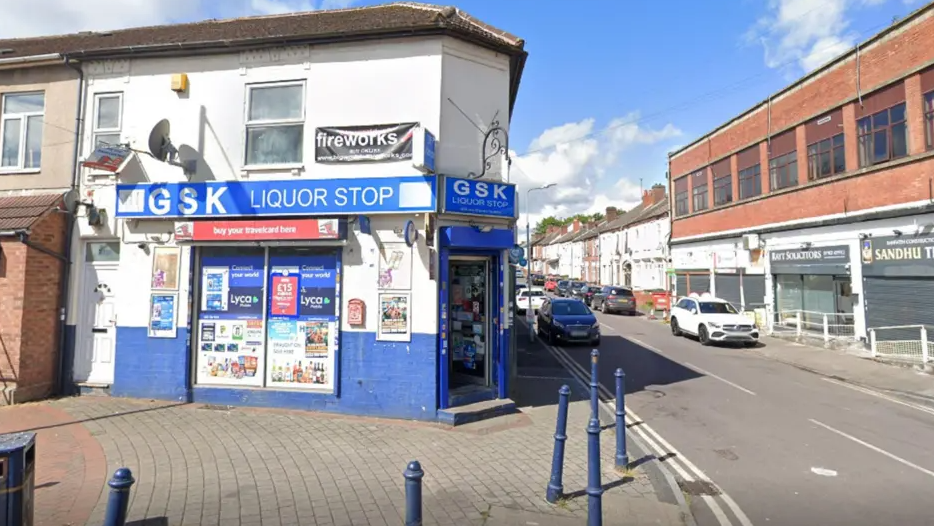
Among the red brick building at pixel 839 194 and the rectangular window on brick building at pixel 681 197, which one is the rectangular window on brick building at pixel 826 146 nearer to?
the red brick building at pixel 839 194

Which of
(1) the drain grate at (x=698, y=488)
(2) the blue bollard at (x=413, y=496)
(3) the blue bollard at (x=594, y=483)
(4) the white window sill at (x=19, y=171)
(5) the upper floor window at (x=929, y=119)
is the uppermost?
(5) the upper floor window at (x=929, y=119)

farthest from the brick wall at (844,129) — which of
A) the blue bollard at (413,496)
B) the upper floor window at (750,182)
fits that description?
the blue bollard at (413,496)

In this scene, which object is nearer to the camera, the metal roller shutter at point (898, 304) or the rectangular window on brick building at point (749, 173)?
the metal roller shutter at point (898, 304)

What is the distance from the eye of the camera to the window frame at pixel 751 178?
2356 cm

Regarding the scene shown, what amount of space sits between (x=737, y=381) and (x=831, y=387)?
6.74 feet

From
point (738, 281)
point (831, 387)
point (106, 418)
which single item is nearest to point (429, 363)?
point (106, 418)

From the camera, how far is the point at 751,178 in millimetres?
24281

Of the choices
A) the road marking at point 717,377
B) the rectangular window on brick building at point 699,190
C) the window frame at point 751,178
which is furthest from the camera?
the rectangular window on brick building at point 699,190

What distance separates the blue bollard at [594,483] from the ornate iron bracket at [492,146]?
4.90m

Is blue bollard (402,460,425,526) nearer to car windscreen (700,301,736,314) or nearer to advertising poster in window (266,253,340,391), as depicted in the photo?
advertising poster in window (266,253,340,391)

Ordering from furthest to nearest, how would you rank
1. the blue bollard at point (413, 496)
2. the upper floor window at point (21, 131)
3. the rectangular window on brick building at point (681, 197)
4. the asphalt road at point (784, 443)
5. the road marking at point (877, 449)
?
the rectangular window on brick building at point (681, 197) < the upper floor window at point (21, 131) < the road marking at point (877, 449) < the asphalt road at point (784, 443) < the blue bollard at point (413, 496)

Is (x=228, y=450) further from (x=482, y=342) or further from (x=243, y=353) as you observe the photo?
(x=482, y=342)

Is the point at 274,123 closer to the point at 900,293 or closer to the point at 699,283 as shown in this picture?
the point at 900,293

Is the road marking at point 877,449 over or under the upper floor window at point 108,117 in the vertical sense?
under
